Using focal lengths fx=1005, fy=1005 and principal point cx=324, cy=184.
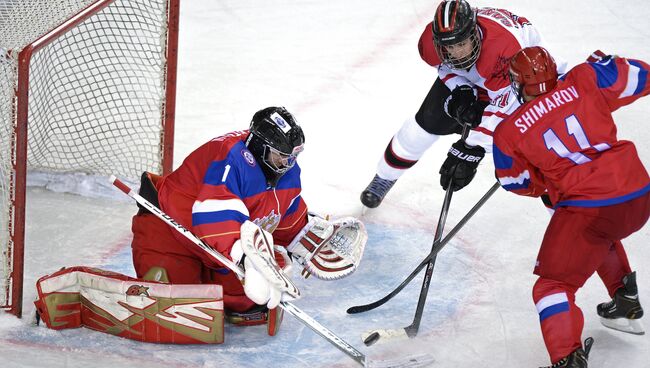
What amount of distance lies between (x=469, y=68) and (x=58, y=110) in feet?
5.90

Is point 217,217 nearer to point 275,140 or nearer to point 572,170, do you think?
point 275,140

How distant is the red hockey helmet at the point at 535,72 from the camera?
9.68 feet

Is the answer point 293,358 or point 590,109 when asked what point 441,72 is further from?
point 293,358

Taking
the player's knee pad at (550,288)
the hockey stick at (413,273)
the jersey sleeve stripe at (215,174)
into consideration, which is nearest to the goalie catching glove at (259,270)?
the jersey sleeve stripe at (215,174)

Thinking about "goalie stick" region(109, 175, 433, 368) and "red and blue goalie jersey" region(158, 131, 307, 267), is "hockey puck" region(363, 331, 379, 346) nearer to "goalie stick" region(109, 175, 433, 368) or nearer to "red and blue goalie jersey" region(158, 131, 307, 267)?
"goalie stick" region(109, 175, 433, 368)

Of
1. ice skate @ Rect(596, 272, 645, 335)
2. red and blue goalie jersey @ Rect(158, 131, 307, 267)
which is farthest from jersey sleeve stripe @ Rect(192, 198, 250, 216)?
ice skate @ Rect(596, 272, 645, 335)

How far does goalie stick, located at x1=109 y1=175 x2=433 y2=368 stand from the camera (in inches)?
120

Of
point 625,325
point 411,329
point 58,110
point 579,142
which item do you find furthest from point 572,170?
point 58,110

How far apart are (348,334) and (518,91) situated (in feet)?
3.23

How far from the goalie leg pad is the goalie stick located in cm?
15

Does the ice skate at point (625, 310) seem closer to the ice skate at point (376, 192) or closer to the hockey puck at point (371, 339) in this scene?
A: the hockey puck at point (371, 339)

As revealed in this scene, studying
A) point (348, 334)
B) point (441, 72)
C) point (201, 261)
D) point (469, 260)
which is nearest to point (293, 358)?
point (348, 334)

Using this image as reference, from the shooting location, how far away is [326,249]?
3490 millimetres

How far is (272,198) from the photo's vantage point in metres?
3.27
